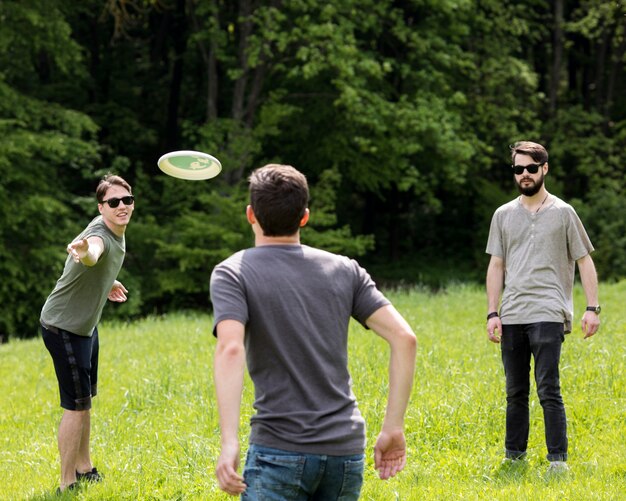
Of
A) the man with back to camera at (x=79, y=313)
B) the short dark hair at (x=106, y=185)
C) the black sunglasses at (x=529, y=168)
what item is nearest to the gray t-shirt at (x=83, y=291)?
the man with back to camera at (x=79, y=313)

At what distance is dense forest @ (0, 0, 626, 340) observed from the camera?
1955cm

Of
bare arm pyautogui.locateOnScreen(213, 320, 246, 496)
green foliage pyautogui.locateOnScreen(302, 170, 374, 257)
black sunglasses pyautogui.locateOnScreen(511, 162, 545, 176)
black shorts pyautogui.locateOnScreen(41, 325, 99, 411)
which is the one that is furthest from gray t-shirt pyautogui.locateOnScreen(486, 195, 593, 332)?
green foliage pyautogui.locateOnScreen(302, 170, 374, 257)

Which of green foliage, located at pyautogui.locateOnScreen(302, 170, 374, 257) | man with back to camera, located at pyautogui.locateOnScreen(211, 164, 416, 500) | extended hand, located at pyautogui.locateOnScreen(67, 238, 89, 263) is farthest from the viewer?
green foliage, located at pyautogui.locateOnScreen(302, 170, 374, 257)

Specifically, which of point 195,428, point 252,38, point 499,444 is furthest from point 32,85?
point 499,444

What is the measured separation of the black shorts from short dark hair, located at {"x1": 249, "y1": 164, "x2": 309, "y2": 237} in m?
2.99

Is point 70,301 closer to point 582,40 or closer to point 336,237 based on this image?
point 336,237

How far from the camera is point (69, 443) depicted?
18.9 ft

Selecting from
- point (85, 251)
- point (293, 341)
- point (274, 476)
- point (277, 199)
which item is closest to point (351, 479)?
point (274, 476)

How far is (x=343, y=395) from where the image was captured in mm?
3217

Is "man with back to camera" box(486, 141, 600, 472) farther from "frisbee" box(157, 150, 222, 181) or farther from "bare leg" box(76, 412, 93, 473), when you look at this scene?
"bare leg" box(76, 412, 93, 473)

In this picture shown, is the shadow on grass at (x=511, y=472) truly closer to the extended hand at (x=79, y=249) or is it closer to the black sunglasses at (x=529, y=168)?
the black sunglasses at (x=529, y=168)

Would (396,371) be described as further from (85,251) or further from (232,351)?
(85,251)

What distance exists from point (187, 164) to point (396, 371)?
322cm

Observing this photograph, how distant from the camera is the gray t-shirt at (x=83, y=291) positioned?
5691mm
